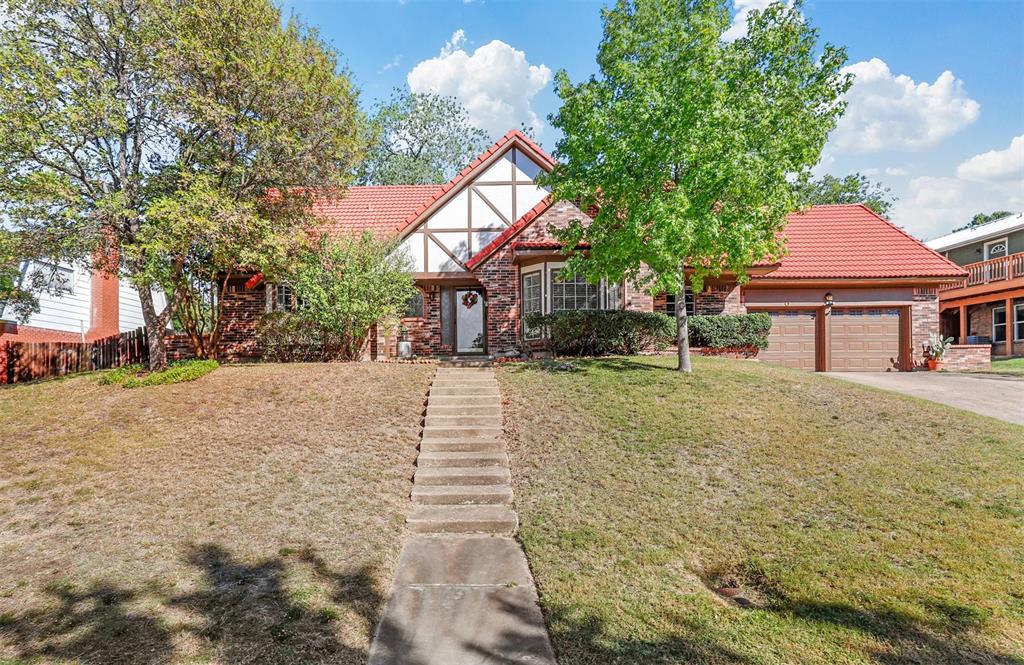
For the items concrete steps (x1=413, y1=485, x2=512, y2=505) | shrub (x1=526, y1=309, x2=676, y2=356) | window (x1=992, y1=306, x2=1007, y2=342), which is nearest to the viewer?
concrete steps (x1=413, y1=485, x2=512, y2=505)

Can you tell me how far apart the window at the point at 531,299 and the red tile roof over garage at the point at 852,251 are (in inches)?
283

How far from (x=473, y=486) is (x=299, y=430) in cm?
328

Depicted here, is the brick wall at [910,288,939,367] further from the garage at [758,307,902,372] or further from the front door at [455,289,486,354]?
the front door at [455,289,486,354]

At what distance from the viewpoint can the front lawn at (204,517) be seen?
405 cm

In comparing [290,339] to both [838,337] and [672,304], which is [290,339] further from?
[838,337]

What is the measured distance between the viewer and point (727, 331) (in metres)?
14.7

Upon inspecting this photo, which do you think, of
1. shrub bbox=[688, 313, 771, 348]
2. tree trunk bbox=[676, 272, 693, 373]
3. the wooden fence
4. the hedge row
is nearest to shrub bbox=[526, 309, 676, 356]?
the hedge row

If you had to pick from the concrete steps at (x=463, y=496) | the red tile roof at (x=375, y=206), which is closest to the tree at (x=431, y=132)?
the red tile roof at (x=375, y=206)

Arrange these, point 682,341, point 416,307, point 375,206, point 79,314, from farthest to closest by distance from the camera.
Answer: point 79,314 → point 375,206 → point 416,307 → point 682,341

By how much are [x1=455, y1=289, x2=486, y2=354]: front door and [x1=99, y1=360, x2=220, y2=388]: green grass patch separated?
22.9ft

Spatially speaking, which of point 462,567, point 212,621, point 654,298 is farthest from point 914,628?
point 654,298

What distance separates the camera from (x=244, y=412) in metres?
9.22

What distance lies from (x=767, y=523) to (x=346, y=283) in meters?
10.6

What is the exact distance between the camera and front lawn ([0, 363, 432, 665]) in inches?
159
